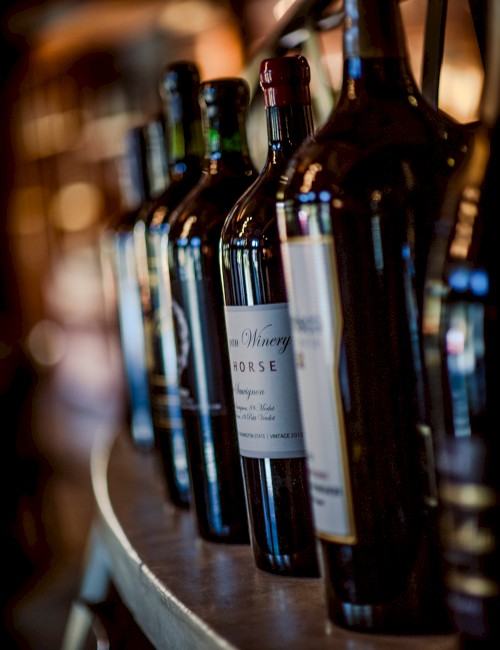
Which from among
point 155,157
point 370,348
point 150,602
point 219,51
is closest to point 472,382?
point 370,348

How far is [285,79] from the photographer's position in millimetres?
654

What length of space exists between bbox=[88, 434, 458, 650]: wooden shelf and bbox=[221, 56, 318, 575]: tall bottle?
0.04 meters

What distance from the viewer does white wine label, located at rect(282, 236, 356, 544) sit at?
0.54 meters

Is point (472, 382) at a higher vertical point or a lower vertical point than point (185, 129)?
lower

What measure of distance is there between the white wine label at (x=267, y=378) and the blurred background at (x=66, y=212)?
48.2 inches

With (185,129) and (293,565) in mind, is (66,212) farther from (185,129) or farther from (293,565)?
(293,565)

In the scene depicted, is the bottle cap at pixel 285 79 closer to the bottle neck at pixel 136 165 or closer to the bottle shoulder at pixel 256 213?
the bottle shoulder at pixel 256 213

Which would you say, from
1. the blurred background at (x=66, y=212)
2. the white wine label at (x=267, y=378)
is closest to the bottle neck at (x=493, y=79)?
the white wine label at (x=267, y=378)

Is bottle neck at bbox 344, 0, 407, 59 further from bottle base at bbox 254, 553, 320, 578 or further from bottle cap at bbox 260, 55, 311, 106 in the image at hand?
bottle base at bbox 254, 553, 320, 578

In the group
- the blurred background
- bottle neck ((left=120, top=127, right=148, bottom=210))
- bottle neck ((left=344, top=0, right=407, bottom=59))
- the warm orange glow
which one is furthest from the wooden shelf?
the warm orange glow

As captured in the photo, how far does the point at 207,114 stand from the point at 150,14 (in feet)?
11.0

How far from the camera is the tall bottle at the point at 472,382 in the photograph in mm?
449

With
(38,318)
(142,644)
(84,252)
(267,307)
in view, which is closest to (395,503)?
(267,307)

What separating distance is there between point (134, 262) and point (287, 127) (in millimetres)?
617
